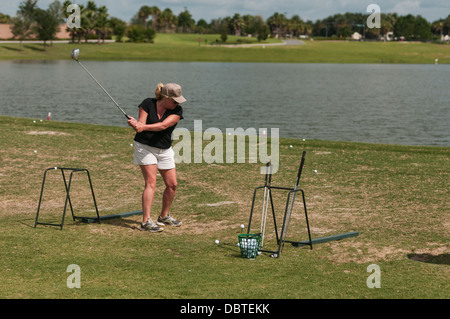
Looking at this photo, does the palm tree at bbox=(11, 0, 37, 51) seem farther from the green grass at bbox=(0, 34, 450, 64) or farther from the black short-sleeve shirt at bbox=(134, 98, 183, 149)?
the black short-sleeve shirt at bbox=(134, 98, 183, 149)

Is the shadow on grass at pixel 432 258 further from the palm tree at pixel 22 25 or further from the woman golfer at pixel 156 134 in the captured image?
the palm tree at pixel 22 25

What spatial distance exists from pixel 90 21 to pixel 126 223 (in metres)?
152

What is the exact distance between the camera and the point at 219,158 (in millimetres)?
18266

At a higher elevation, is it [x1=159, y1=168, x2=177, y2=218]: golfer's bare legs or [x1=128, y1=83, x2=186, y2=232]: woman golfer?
[x1=128, y1=83, x2=186, y2=232]: woman golfer

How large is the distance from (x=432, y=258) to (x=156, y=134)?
448 cm

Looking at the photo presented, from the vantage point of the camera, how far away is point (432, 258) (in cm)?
918

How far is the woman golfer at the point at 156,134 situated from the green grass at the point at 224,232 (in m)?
0.78

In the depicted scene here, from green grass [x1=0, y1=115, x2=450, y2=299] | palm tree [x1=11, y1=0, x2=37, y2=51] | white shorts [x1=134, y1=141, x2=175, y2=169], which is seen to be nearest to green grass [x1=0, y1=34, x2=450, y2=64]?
palm tree [x1=11, y1=0, x2=37, y2=51]

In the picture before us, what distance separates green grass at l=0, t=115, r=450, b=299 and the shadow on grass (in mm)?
27

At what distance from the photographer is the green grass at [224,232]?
8.01 metres

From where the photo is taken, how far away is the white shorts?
10.6 meters

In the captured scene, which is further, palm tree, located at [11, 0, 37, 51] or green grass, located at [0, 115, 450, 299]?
palm tree, located at [11, 0, 37, 51]
